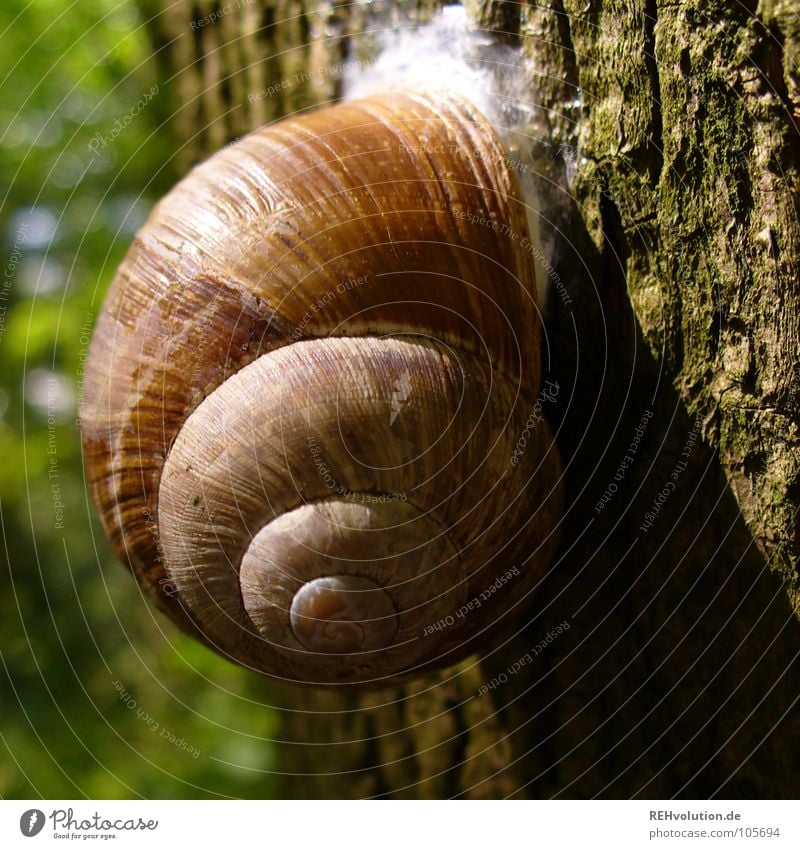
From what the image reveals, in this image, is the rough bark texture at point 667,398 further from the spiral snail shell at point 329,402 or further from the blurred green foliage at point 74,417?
the blurred green foliage at point 74,417

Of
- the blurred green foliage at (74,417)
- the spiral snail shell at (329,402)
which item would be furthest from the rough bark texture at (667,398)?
the blurred green foliage at (74,417)

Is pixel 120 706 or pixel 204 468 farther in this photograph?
pixel 120 706

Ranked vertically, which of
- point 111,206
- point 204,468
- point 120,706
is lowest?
point 120,706

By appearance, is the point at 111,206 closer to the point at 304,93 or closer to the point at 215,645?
the point at 304,93

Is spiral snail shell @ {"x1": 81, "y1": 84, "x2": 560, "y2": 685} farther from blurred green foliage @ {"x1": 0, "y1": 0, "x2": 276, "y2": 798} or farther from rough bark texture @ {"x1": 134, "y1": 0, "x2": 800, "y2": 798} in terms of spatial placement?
blurred green foliage @ {"x1": 0, "y1": 0, "x2": 276, "y2": 798}

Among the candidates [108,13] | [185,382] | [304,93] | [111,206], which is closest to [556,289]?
[185,382]

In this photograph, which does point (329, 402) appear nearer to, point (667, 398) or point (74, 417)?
point (667, 398)
